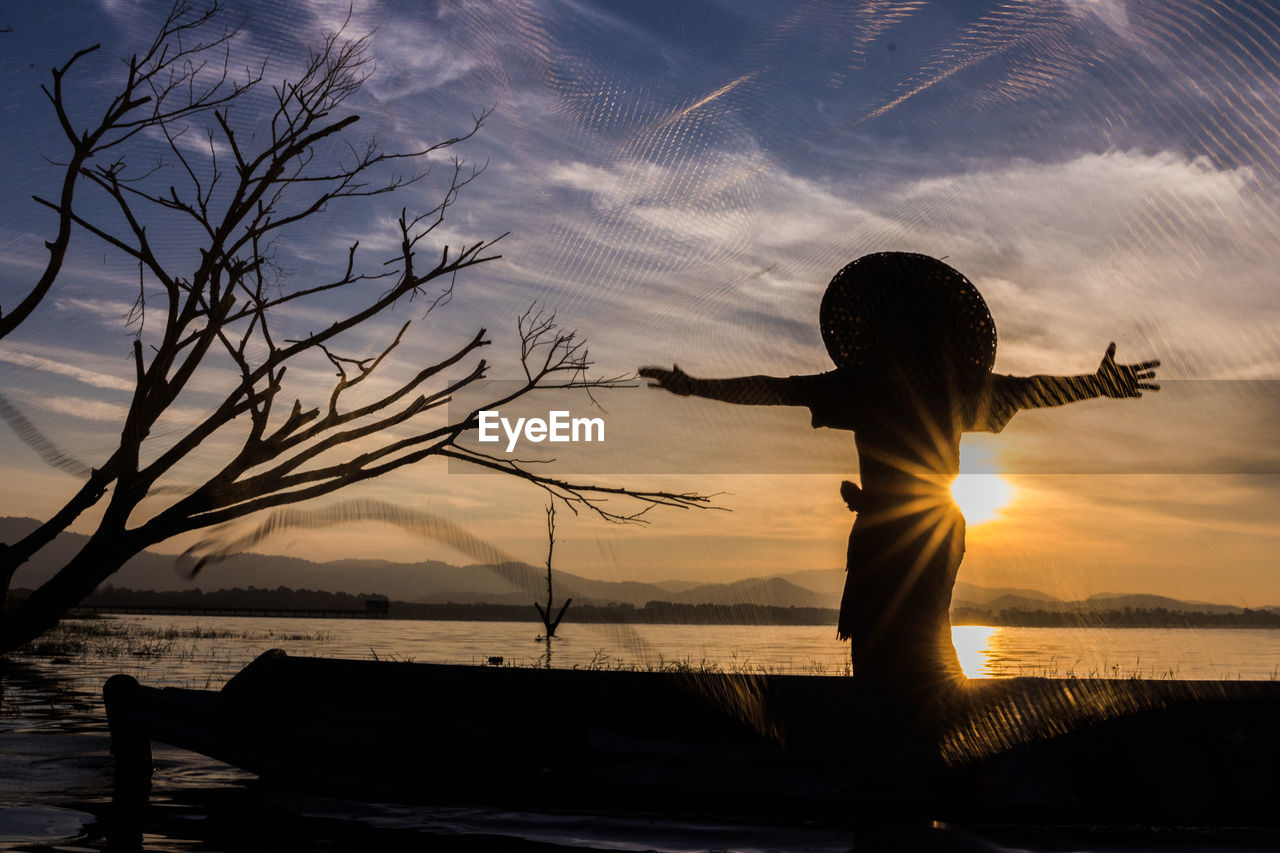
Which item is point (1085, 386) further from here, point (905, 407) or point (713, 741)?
point (713, 741)

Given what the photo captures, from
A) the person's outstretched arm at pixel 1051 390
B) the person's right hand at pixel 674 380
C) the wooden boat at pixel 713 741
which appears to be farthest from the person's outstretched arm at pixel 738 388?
the wooden boat at pixel 713 741

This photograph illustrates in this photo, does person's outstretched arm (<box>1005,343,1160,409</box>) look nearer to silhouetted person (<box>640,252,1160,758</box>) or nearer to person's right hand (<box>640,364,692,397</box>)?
silhouetted person (<box>640,252,1160,758</box>)

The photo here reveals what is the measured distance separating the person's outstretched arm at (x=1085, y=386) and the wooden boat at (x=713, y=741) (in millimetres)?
1755

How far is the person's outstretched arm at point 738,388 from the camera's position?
6.22 m

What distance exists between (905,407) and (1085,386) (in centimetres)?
117

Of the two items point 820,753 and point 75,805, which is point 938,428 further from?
point 75,805

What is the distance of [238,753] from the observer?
6590mm

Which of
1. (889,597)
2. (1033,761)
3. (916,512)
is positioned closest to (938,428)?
(916,512)

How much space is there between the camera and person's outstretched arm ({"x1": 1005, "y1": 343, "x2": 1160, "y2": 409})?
610cm

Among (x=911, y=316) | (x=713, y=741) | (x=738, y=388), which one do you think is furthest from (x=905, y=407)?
(x=713, y=741)

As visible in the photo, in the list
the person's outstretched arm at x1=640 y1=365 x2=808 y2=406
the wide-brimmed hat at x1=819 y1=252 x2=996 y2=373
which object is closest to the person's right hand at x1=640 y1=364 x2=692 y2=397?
the person's outstretched arm at x1=640 y1=365 x2=808 y2=406

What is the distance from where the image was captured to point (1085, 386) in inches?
241

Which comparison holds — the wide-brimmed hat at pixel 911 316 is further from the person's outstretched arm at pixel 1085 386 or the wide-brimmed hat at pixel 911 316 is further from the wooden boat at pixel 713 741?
the wooden boat at pixel 713 741

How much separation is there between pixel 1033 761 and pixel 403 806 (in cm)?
396
